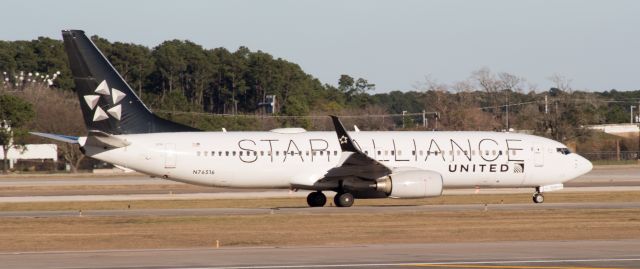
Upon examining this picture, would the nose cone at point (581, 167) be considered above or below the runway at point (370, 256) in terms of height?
above

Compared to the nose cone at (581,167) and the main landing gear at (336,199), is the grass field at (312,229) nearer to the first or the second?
the main landing gear at (336,199)

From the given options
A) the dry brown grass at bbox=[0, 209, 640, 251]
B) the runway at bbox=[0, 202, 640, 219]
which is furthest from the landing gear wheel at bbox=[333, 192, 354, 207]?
the dry brown grass at bbox=[0, 209, 640, 251]

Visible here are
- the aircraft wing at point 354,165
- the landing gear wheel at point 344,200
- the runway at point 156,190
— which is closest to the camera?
the aircraft wing at point 354,165

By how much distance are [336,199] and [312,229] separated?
406 inches

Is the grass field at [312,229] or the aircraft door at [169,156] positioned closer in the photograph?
the grass field at [312,229]

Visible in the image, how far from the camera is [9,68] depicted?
5458 inches

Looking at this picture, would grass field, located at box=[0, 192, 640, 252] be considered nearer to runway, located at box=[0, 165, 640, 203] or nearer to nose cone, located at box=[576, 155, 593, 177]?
nose cone, located at box=[576, 155, 593, 177]

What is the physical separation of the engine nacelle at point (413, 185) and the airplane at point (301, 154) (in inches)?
1.4

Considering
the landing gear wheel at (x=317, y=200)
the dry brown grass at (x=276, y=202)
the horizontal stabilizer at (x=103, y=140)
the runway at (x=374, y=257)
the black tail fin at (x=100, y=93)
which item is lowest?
the runway at (x=374, y=257)

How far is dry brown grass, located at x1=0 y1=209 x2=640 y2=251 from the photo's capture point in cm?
2877

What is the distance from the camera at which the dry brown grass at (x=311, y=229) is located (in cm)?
2877

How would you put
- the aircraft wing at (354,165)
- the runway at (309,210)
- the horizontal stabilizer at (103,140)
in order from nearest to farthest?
1. the runway at (309,210)
2. the aircraft wing at (354,165)
3. the horizontal stabilizer at (103,140)

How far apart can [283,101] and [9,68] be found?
108 feet

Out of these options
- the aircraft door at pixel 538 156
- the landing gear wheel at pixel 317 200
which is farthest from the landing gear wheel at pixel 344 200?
the aircraft door at pixel 538 156
